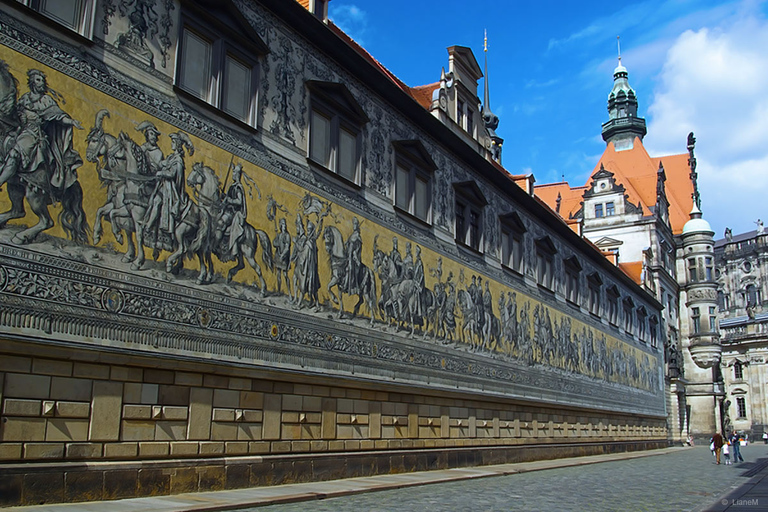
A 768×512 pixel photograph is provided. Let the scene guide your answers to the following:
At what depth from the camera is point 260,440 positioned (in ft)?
37.6

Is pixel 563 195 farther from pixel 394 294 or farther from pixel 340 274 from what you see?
pixel 340 274

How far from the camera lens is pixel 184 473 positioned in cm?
985

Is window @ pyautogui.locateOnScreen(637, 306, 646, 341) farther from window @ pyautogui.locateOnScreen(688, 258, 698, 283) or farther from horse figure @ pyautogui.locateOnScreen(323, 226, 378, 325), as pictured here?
horse figure @ pyautogui.locateOnScreen(323, 226, 378, 325)

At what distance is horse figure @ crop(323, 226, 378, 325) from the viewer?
13602 mm

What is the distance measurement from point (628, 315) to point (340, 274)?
27595 mm

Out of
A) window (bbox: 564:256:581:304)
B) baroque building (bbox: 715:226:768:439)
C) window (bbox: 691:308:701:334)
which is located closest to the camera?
window (bbox: 564:256:581:304)

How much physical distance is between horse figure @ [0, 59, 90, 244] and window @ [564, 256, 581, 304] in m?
22.1

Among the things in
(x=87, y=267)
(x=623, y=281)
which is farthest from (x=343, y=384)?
(x=623, y=281)

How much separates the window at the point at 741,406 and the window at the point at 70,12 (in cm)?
6693

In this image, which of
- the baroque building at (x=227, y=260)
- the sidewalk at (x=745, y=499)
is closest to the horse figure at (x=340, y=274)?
the baroque building at (x=227, y=260)

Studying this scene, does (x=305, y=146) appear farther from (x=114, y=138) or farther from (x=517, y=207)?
(x=517, y=207)

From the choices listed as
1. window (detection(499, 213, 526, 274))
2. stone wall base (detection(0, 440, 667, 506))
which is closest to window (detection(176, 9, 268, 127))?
stone wall base (detection(0, 440, 667, 506))

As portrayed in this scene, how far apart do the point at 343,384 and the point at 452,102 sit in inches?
400

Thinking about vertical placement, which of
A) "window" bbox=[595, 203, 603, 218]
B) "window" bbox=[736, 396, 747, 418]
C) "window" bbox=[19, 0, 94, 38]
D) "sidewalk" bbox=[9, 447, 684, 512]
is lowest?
"sidewalk" bbox=[9, 447, 684, 512]
